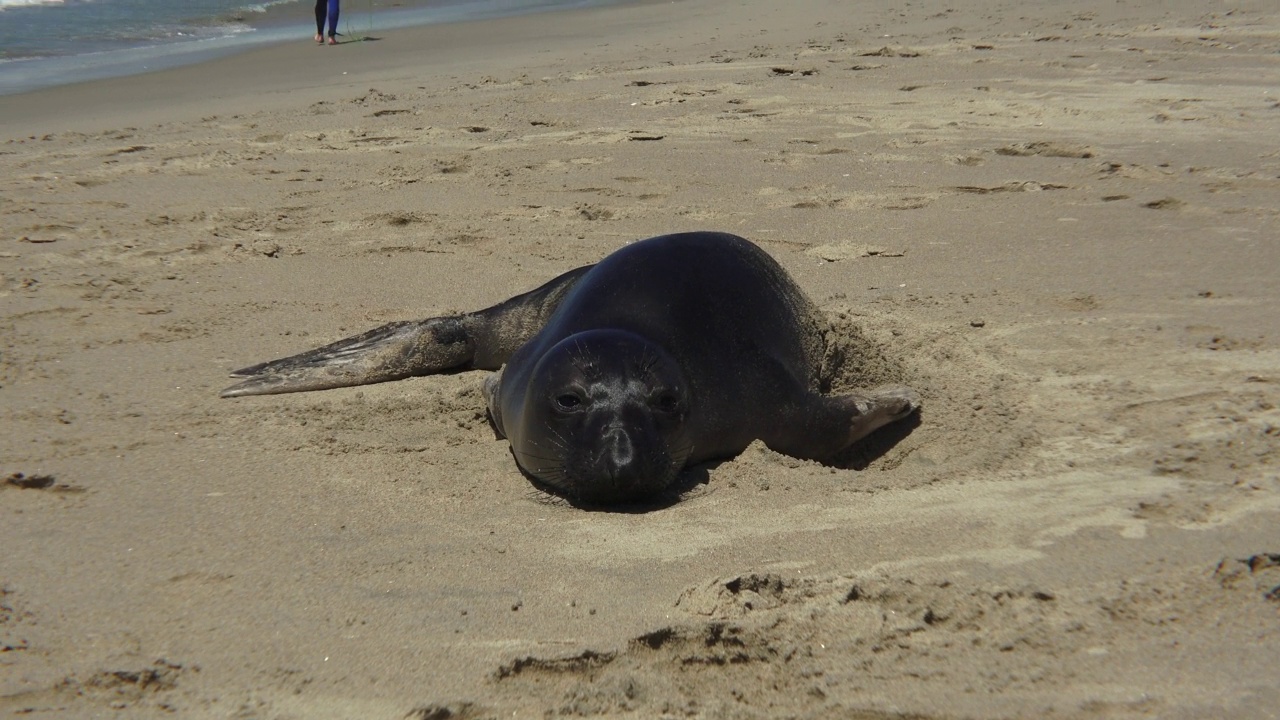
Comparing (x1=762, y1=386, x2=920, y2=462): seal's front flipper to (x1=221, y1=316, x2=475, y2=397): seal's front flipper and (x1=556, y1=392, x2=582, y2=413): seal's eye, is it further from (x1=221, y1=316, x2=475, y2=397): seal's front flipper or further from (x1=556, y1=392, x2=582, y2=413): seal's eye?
(x1=221, y1=316, x2=475, y2=397): seal's front flipper

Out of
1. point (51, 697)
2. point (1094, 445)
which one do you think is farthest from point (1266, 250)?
point (51, 697)

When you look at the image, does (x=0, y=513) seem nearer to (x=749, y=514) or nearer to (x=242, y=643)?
(x=242, y=643)

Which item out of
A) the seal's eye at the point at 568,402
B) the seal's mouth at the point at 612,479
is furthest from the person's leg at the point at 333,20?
the seal's mouth at the point at 612,479

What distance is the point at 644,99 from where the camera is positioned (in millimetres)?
9523

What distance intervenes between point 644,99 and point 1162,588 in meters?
7.43

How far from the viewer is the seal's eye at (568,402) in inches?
147

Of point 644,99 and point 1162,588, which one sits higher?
point 644,99

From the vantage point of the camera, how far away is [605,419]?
369 cm

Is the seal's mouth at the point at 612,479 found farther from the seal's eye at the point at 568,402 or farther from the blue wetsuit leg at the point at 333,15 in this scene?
the blue wetsuit leg at the point at 333,15

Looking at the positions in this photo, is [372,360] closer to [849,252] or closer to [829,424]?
[829,424]

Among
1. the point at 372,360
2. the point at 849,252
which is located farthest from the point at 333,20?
the point at 372,360

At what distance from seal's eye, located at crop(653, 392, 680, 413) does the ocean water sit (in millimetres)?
11357

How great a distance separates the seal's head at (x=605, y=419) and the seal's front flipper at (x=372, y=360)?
45.7 inches

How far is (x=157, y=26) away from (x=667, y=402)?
1765cm
